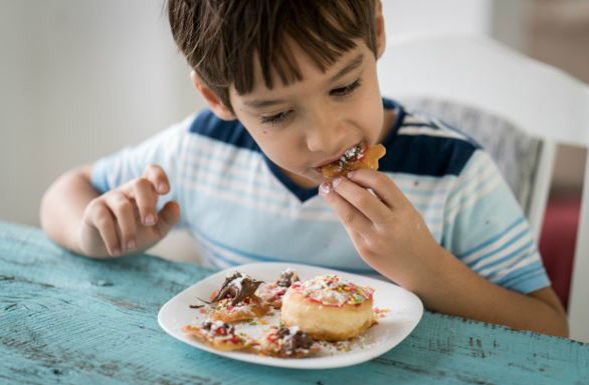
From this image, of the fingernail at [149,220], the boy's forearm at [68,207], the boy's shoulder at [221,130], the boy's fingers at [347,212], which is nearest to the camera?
the boy's fingers at [347,212]

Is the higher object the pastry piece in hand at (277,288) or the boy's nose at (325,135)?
the boy's nose at (325,135)

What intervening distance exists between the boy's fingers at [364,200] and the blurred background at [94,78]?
1459mm

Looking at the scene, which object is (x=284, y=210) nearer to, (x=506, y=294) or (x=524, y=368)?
(x=506, y=294)

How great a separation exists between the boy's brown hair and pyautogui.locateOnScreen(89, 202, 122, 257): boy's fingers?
31 cm

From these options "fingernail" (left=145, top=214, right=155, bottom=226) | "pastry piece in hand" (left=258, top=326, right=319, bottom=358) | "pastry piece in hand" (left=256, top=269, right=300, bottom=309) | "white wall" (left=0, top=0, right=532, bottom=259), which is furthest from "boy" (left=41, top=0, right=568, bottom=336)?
"white wall" (left=0, top=0, right=532, bottom=259)

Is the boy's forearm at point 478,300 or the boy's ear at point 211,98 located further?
the boy's ear at point 211,98

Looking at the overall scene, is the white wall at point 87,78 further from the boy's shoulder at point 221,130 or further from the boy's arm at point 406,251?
the boy's arm at point 406,251

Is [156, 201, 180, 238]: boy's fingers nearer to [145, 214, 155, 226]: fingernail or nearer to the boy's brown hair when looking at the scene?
[145, 214, 155, 226]: fingernail

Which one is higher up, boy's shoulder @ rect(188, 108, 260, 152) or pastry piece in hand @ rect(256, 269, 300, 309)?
boy's shoulder @ rect(188, 108, 260, 152)

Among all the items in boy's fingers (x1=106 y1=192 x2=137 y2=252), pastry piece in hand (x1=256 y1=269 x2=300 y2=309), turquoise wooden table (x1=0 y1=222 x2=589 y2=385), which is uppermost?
boy's fingers (x1=106 y1=192 x2=137 y2=252)

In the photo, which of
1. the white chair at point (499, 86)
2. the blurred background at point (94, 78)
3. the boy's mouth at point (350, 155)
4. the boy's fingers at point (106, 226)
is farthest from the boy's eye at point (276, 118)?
the blurred background at point (94, 78)

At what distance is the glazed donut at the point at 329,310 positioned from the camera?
2.54ft

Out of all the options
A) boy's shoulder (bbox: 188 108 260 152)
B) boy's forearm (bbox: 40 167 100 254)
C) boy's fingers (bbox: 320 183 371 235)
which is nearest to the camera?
boy's fingers (bbox: 320 183 371 235)

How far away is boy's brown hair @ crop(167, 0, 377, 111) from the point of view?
0.85 metres
